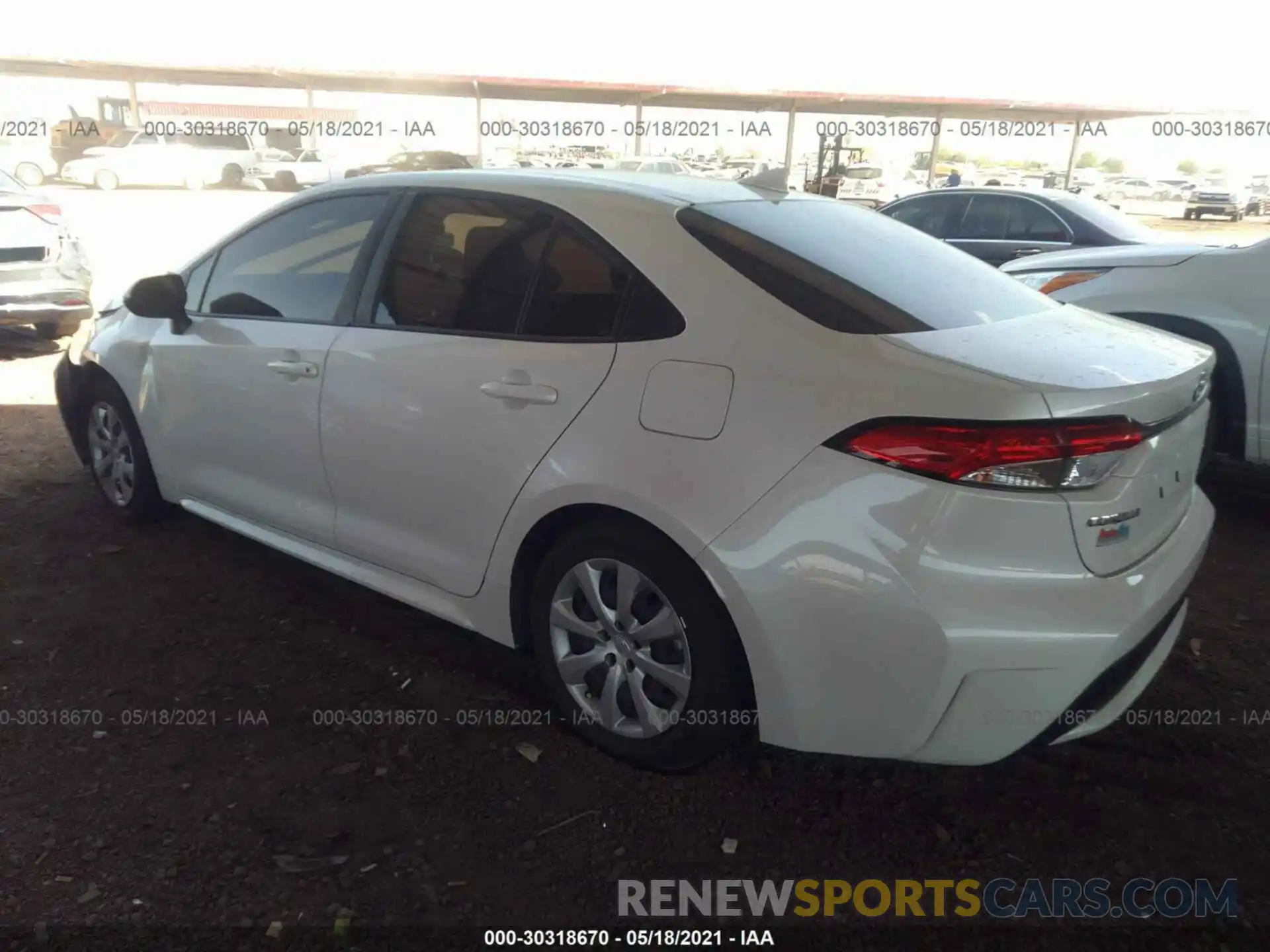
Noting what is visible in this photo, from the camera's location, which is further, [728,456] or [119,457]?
[119,457]

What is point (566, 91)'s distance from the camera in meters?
29.8

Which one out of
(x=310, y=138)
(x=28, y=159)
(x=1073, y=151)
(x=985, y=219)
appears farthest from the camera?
(x=310, y=138)

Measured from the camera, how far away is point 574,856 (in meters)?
2.27

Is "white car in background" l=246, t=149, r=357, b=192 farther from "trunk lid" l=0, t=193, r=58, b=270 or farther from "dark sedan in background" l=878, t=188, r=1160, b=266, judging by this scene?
"dark sedan in background" l=878, t=188, r=1160, b=266

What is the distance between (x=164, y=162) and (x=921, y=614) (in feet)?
99.9

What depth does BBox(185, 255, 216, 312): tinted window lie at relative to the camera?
3.67m

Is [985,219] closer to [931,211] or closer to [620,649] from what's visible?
[931,211]

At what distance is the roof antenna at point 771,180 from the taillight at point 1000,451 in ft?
4.49

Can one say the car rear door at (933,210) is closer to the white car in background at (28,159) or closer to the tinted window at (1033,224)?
the tinted window at (1033,224)

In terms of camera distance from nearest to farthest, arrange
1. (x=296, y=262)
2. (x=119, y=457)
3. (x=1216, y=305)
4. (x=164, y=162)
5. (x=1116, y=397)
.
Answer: (x=1116, y=397), (x=296, y=262), (x=119, y=457), (x=1216, y=305), (x=164, y=162)

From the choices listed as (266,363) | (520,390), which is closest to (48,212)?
(266,363)

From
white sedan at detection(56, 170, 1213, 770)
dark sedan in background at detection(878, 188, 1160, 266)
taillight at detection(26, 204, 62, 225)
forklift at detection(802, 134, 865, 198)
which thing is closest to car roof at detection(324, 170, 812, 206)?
white sedan at detection(56, 170, 1213, 770)

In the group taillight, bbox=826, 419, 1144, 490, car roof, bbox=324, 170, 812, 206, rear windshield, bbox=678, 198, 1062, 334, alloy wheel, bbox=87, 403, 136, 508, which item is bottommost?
alloy wheel, bbox=87, 403, 136, 508

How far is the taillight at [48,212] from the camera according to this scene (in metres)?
7.18
